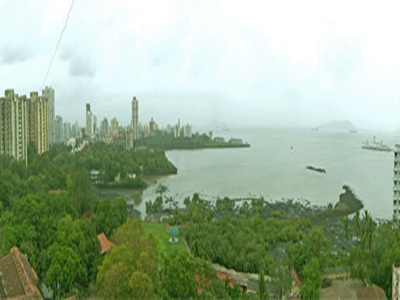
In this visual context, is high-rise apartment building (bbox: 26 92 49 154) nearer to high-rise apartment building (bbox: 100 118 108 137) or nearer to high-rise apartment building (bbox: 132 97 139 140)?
high-rise apartment building (bbox: 132 97 139 140)

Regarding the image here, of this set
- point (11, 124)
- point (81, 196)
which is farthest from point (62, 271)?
point (11, 124)

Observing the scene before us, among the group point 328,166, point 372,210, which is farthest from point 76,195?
point 328,166

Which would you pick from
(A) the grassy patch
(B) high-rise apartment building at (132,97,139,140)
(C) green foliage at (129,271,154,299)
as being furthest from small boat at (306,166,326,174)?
(C) green foliage at (129,271,154,299)

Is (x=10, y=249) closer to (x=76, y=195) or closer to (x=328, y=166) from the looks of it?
(x=76, y=195)

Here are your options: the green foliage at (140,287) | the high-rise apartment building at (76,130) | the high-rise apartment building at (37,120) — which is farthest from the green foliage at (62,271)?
the high-rise apartment building at (76,130)

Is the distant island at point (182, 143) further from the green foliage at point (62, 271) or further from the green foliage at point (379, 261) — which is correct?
the green foliage at point (62, 271)

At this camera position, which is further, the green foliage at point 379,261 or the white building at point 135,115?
the white building at point 135,115
